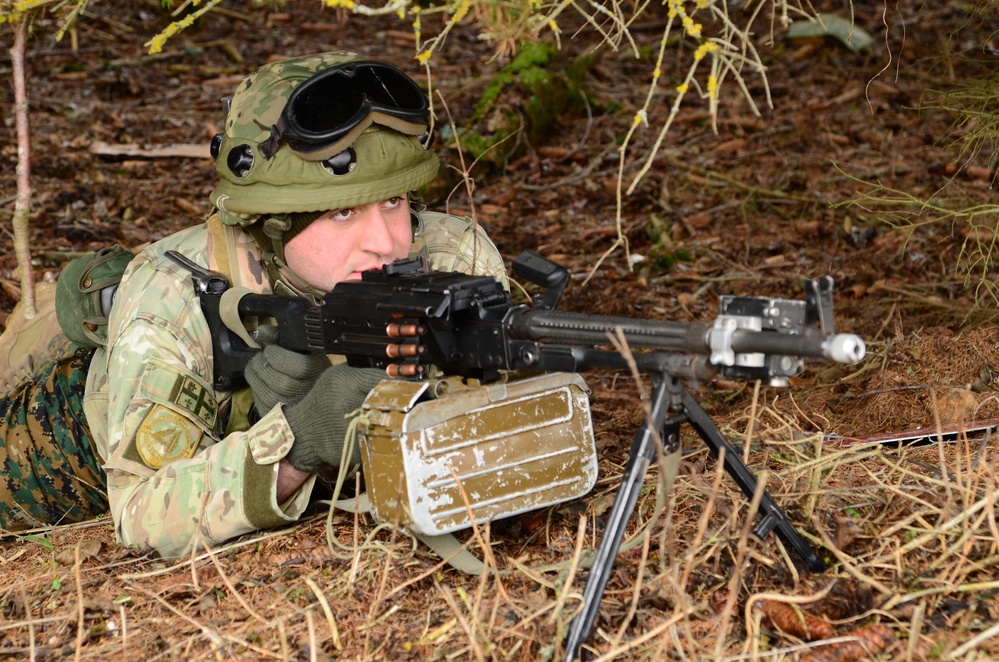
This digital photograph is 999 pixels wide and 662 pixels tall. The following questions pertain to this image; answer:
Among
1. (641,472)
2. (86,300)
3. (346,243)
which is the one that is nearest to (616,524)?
(641,472)

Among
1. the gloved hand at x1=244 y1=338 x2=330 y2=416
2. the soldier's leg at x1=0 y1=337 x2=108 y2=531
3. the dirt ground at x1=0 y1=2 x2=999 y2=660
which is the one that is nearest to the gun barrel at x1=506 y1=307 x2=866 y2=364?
the dirt ground at x1=0 y1=2 x2=999 y2=660

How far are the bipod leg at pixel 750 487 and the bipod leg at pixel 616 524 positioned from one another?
5.0 inches

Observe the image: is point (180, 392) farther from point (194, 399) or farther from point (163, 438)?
point (163, 438)

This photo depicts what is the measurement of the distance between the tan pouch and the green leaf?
26.1 feet

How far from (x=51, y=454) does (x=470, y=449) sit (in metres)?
2.07

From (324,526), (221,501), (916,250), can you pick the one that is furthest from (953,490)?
(916,250)

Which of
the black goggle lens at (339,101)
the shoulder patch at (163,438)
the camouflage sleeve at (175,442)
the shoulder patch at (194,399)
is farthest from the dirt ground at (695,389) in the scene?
the black goggle lens at (339,101)

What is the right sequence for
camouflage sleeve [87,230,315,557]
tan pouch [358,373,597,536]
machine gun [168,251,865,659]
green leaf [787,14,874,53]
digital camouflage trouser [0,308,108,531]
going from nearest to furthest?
machine gun [168,251,865,659] < tan pouch [358,373,597,536] < camouflage sleeve [87,230,315,557] < digital camouflage trouser [0,308,108,531] < green leaf [787,14,874,53]

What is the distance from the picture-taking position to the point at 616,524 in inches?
105

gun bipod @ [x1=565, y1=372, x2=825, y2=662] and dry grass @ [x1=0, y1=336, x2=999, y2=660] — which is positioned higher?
gun bipod @ [x1=565, y1=372, x2=825, y2=662]

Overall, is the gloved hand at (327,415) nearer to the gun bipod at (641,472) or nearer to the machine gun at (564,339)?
the machine gun at (564,339)

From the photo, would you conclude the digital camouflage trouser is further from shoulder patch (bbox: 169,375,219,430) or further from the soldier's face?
the soldier's face

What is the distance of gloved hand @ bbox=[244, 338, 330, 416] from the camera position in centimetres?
363

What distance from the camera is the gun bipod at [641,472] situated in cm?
266
